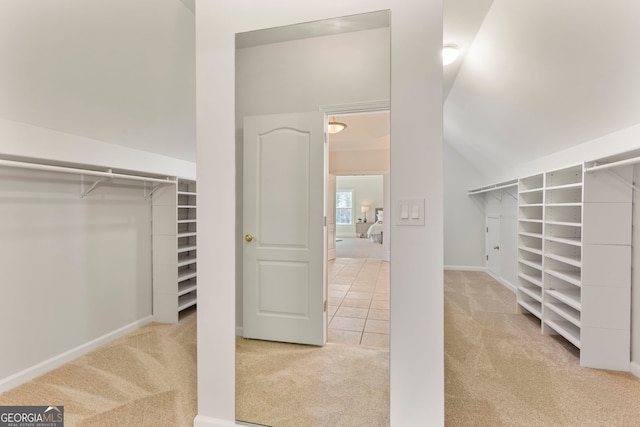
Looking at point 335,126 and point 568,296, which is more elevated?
point 335,126

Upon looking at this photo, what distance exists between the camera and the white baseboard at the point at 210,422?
58.7 inches

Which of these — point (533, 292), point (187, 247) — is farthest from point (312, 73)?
point (533, 292)

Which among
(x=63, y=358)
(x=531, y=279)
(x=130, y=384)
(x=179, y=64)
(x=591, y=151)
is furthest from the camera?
(x=531, y=279)

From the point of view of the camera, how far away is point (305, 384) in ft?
5.18

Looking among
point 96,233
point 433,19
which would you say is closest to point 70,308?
point 96,233

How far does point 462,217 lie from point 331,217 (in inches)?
163

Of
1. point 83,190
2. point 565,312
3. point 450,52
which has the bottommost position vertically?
point 565,312

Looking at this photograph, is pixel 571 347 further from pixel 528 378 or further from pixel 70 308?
pixel 70 308

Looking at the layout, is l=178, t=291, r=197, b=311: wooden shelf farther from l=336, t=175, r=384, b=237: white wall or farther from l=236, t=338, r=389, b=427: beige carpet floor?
l=336, t=175, r=384, b=237: white wall

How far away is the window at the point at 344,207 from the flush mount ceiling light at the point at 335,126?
0.31 m

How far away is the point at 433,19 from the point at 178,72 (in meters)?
1.74

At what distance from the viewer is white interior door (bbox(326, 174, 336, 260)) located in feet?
5.04

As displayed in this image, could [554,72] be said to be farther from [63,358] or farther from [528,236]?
[63,358]

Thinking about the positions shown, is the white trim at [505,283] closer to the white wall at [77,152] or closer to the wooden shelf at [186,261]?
the wooden shelf at [186,261]
